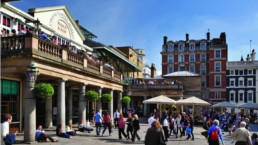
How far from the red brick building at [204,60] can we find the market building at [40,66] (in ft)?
151

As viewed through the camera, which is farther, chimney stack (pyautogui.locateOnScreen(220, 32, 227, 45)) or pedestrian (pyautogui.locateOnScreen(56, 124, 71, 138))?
chimney stack (pyautogui.locateOnScreen(220, 32, 227, 45))

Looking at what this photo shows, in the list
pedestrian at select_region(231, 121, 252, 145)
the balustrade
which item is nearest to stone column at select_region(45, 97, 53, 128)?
the balustrade

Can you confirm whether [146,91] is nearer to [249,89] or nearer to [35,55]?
[35,55]

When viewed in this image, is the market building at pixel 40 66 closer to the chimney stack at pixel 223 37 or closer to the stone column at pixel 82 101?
the stone column at pixel 82 101

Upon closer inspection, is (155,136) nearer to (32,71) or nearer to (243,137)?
(243,137)

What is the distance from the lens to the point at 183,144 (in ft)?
53.1

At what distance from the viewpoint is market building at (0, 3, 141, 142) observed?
1341 cm

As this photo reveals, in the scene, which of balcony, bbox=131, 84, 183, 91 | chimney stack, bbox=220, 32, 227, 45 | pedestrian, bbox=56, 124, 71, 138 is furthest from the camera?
chimney stack, bbox=220, 32, 227, 45

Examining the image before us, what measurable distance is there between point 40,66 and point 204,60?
62448 mm

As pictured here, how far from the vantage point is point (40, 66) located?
13.9 metres

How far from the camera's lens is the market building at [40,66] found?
13.4 metres

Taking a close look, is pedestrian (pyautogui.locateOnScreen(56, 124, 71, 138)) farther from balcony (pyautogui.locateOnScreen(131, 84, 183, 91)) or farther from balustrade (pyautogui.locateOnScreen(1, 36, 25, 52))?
balcony (pyautogui.locateOnScreen(131, 84, 183, 91))

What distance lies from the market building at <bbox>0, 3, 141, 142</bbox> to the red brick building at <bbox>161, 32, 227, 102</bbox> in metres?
46.1

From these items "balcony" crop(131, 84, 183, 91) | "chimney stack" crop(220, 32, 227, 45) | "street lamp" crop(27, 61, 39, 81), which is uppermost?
"chimney stack" crop(220, 32, 227, 45)
